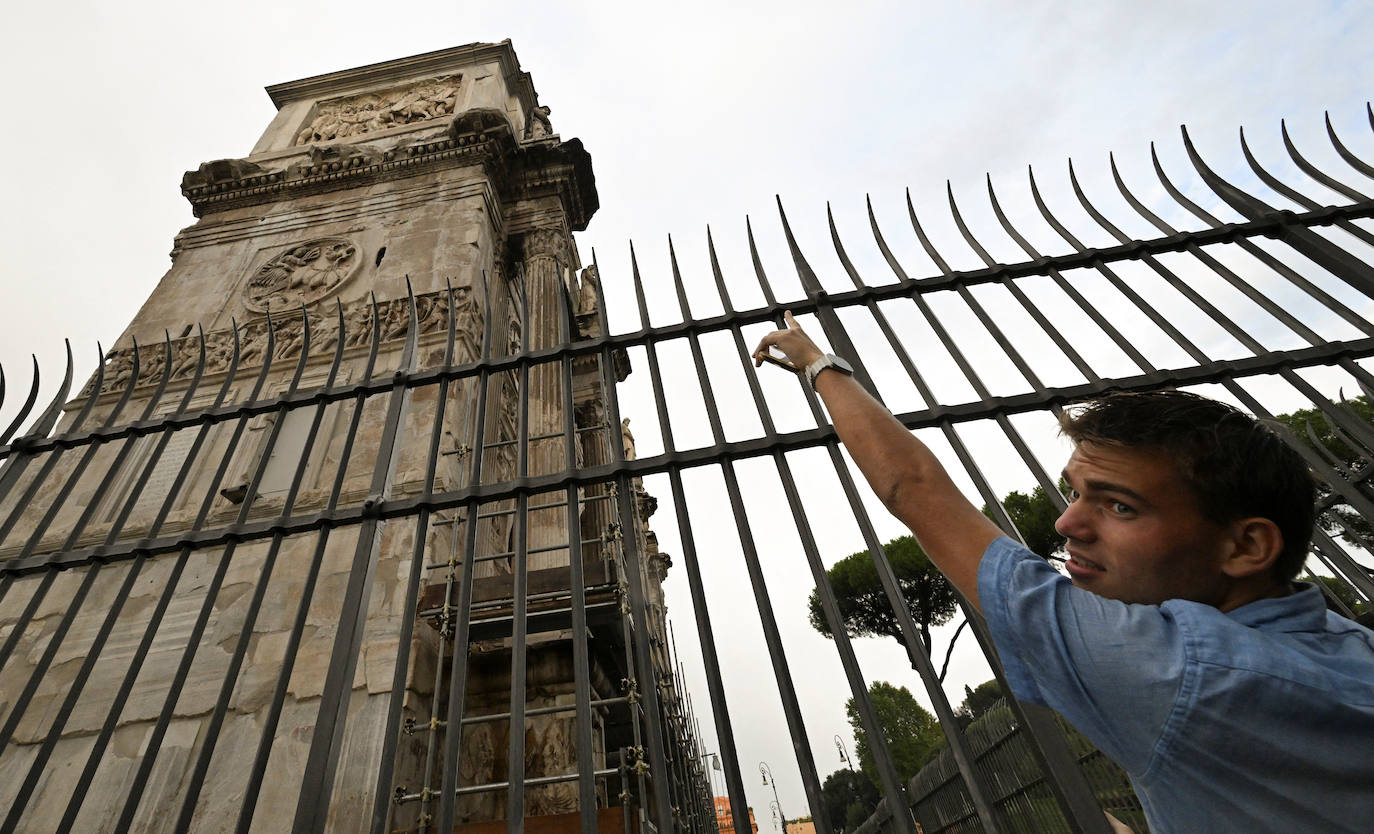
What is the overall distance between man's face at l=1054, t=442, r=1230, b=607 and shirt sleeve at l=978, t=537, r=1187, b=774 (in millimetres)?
109

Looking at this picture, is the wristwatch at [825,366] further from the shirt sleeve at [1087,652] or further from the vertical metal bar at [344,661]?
the vertical metal bar at [344,661]

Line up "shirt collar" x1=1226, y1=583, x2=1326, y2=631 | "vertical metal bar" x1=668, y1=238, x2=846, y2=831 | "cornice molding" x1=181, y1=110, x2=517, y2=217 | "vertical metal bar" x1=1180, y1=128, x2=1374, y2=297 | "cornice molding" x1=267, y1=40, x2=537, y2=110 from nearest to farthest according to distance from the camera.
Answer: "shirt collar" x1=1226, y1=583, x2=1326, y2=631 → "vertical metal bar" x1=668, y1=238, x2=846, y2=831 → "vertical metal bar" x1=1180, y1=128, x2=1374, y2=297 → "cornice molding" x1=181, y1=110, x2=517, y2=217 → "cornice molding" x1=267, y1=40, x2=537, y2=110

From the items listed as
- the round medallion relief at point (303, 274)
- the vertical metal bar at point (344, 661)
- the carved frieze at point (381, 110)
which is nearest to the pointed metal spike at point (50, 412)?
the vertical metal bar at point (344, 661)

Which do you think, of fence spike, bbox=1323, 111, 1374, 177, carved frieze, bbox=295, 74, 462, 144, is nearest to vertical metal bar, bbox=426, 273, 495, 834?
fence spike, bbox=1323, 111, 1374, 177

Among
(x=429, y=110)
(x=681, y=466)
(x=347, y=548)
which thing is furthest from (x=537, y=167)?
(x=681, y=466)

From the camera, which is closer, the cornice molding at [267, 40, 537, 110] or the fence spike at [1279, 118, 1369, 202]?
the fence spike at [1279, 118, 1369, 202]

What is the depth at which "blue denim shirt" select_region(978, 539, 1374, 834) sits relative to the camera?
0.76m

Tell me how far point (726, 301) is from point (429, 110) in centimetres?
1174

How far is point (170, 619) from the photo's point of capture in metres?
4.55

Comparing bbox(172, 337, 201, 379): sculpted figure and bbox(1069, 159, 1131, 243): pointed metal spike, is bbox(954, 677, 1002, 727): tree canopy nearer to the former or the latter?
bbox(1069, 159, 1131, 243): pointed metal spike

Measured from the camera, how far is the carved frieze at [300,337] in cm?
661

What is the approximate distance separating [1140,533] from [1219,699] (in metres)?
0.28

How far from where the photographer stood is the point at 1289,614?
890 mm

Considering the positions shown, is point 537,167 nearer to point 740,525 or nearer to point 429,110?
point 429,110
